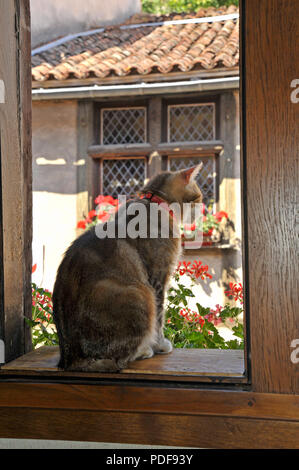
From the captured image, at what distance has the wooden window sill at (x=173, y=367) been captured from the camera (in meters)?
1.59

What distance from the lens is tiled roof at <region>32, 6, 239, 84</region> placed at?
203 inches

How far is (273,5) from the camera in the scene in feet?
4.90

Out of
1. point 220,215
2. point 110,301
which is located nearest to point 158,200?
point 110,301

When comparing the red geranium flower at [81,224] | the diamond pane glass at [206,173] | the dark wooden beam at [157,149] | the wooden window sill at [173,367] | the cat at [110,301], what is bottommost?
the wooden window sill at [173,367]

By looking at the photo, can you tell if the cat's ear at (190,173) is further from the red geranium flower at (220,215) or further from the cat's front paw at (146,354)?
the red geranium flower at (220,215)

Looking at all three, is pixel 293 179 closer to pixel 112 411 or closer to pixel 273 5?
pixel 273 5

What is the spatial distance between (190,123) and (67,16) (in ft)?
9.18

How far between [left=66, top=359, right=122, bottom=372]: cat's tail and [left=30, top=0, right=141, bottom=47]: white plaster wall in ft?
18.6

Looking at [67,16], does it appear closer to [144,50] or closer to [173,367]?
[144,50]

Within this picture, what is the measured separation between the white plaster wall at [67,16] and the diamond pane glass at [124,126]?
1713 mm

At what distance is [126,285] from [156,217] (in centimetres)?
36

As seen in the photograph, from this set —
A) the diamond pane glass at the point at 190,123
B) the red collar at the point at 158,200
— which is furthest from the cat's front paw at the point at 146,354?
the diamond pane glass at the point at 190,123

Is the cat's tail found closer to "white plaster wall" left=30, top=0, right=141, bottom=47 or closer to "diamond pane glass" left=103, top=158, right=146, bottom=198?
"diamond pane glass" left=103, top=158, right=146, bottom=198
